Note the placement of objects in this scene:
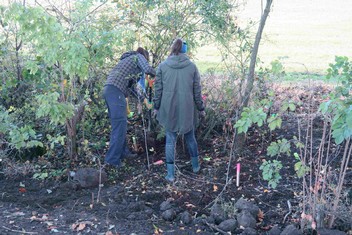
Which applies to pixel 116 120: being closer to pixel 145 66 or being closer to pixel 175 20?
pixel 145 66

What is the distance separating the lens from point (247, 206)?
450cm

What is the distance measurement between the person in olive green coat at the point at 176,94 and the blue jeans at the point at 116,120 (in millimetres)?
588

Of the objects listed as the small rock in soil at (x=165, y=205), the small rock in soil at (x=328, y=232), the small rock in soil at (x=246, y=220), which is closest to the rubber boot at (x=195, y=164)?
the small rock in soil at (x=165, y=205)

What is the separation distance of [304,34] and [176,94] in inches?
633

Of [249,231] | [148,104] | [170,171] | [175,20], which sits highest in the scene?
[175,20]

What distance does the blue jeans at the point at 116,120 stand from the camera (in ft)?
19.6

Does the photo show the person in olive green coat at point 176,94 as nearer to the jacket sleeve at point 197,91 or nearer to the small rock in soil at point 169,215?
the jacket sleeve at point 197,91

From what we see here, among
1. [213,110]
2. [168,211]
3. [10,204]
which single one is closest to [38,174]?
[10,204]

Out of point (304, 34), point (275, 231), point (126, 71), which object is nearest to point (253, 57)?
point (126, 71)

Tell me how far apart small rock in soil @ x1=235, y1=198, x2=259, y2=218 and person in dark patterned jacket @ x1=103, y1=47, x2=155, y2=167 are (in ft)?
6.50

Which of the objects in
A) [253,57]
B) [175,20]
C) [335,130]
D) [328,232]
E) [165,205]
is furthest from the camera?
[175,20]

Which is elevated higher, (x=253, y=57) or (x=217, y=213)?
(x=253, y=57)

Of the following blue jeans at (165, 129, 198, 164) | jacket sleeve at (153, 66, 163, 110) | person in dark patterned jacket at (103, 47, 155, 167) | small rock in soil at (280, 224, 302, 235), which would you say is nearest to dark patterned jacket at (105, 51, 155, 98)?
person in dark patterned jacket at (103, 47, 155, 167)

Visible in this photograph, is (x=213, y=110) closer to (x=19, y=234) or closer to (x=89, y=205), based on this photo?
(x=89, y=205)
